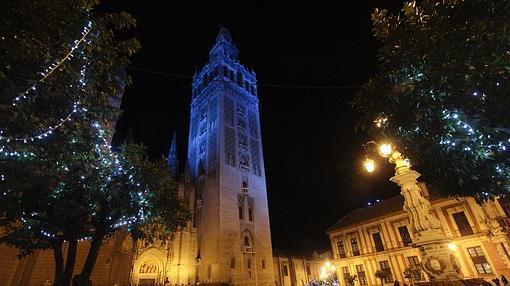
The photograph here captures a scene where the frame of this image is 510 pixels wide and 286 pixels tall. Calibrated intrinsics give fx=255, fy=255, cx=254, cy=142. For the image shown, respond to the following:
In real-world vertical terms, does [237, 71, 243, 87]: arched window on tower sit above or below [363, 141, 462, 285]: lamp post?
above

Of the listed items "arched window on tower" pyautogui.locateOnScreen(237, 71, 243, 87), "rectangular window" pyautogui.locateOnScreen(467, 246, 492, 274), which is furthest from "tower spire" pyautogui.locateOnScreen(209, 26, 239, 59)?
"rectangular window" pyautogui.locateOnScreen(467, 246, 492, 274)

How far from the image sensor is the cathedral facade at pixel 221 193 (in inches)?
1148

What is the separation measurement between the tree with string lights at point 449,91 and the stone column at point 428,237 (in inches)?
49.0

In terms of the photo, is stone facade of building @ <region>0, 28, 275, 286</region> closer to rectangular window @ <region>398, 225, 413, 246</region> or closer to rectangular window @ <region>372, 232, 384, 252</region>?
rectangular window @ <region>372, 232, 384, 252</region>

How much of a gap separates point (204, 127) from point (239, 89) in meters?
9.39

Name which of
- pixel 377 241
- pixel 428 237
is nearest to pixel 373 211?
pixel 377 241

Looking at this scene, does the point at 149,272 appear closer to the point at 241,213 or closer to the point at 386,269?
the point at 241,213

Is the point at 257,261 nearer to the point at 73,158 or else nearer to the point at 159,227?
the point at 159,227

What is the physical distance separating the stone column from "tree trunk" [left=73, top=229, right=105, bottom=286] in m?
10.3

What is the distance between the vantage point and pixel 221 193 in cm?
3275

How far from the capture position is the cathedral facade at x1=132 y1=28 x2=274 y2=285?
29.2 meters

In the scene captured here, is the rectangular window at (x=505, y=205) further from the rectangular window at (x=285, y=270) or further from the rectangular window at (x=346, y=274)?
the rectangular window at (x=285, y=270)

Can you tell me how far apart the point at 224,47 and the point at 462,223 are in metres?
42.8

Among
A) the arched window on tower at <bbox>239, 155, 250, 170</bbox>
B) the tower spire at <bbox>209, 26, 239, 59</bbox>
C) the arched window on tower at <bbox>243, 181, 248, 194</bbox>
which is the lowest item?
the arched window on tower at <bbox>243, 181, 248, 194</bbox>
